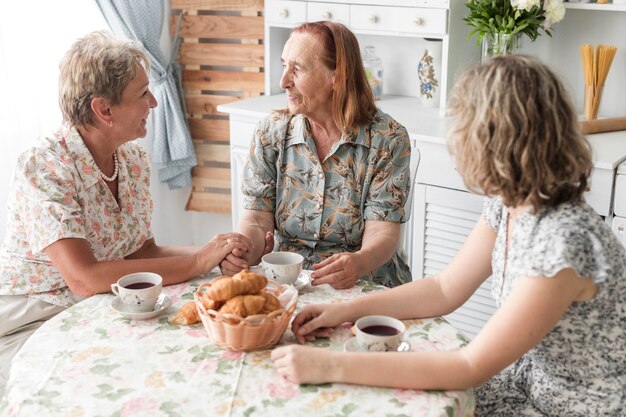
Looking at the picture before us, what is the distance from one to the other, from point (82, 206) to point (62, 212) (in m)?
0.13

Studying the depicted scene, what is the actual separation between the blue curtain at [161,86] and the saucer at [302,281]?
178 cm

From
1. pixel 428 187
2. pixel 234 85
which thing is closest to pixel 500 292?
pixel 428 187

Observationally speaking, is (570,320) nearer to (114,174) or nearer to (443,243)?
(114,174)

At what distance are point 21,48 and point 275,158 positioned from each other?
1.19 meters

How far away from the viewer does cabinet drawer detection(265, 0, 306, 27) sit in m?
3.24

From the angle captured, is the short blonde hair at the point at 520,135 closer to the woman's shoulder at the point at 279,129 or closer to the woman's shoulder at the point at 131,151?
the woman's shoulder at the point at 279,129

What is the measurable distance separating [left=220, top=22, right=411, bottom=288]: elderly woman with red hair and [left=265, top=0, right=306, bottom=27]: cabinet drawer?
1103mm

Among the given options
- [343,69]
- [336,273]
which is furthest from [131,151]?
[336,273]

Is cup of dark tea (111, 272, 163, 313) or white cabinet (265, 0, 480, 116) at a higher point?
white cabinet (265, 0, 480, 116)

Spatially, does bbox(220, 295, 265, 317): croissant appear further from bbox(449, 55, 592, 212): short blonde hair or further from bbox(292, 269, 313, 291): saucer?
bbox(449, 55, 592, 212): short blonde hair

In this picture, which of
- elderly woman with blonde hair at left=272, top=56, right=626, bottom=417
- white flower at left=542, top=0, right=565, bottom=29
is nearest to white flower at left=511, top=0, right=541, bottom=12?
white flower at left=542, top=0, right=565, bottom=29

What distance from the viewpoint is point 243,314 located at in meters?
1.48

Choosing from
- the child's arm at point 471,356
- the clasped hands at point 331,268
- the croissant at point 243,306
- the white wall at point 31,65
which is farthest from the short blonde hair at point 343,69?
the white wall at point 31,65

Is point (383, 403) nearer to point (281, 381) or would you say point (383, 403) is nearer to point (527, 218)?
point (281, 381)
